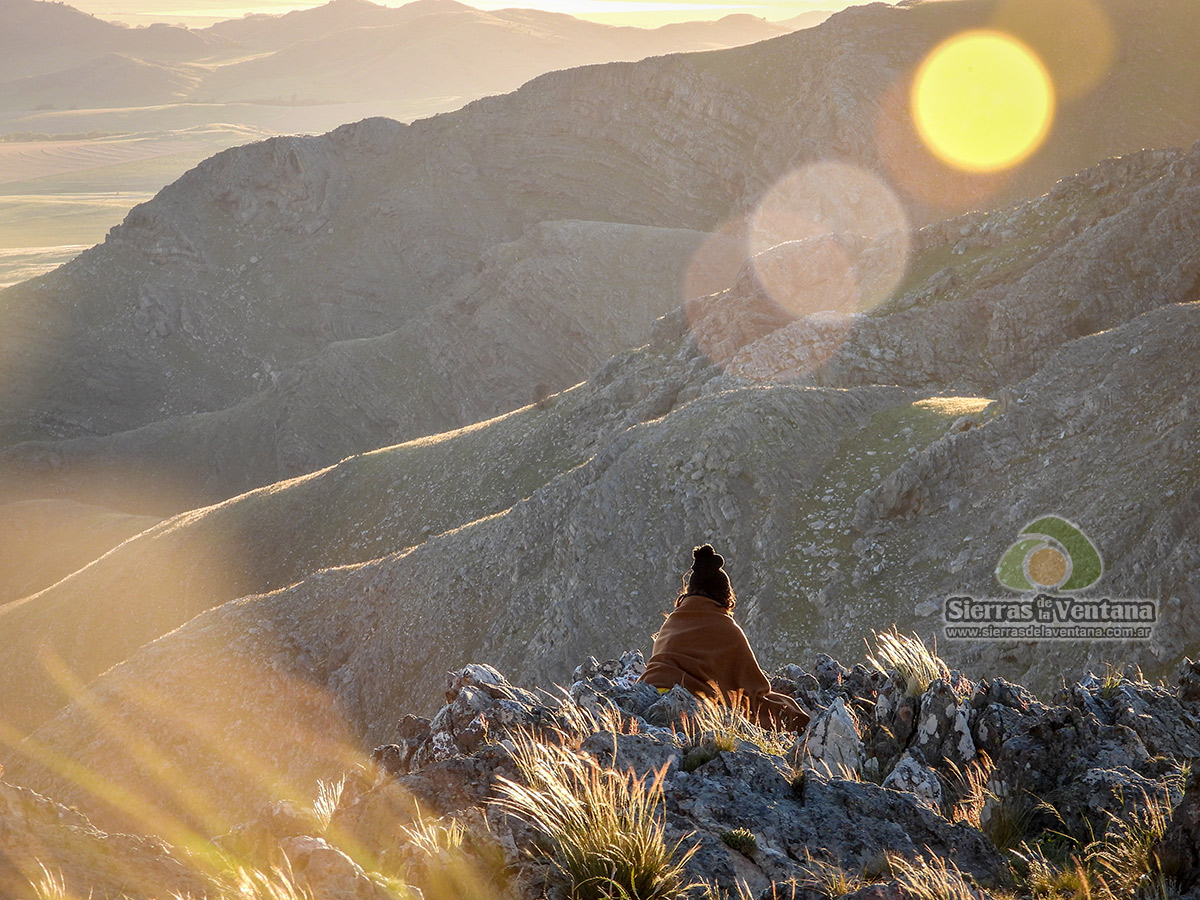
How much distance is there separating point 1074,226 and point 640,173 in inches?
2110

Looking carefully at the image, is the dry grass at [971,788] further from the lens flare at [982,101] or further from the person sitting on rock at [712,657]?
the lens flare at [982,101]

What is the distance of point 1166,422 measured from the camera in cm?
1661

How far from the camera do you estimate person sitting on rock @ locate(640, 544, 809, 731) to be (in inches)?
350

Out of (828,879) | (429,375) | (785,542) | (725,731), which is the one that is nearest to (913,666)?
(725,731)

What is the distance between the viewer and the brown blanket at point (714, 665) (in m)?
8.88

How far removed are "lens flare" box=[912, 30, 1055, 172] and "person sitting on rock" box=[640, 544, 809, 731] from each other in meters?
65.2

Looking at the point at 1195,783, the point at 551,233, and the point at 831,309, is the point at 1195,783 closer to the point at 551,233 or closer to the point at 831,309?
the point at 831,309

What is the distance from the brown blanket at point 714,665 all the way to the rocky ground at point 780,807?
41 cm

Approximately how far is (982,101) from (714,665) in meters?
69.1

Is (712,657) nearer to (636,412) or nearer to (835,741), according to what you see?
(835,741)

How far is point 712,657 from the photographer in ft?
29.3

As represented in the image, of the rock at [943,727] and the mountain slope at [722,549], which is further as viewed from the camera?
the mountain slope at [722,549]

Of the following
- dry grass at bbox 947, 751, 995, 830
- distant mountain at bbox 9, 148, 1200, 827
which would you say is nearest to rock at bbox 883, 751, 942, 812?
dry grass at bbox 947, 751, 995, 830

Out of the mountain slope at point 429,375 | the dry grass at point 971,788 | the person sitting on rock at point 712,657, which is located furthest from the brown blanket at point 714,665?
the mountain slope at point 429,375
